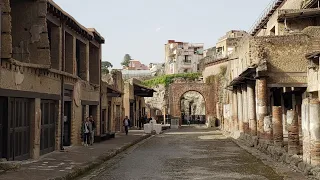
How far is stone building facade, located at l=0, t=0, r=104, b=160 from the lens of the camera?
38.4 ft

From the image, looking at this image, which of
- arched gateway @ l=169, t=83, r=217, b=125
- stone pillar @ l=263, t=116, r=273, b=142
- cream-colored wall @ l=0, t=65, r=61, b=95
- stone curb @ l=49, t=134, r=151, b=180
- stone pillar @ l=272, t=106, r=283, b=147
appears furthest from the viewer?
arched gateway @ l=169, t=83, r=217, b=125

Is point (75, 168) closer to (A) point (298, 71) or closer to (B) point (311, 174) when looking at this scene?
(B) point (311, 174)

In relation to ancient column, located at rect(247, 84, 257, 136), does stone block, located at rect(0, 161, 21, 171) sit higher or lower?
lower

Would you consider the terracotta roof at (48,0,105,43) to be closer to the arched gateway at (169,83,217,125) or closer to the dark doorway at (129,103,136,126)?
the dark doorway at (129,103,136,126)

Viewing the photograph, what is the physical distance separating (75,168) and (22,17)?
542 centimetres

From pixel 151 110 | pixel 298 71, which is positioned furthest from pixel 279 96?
pixel 151 110

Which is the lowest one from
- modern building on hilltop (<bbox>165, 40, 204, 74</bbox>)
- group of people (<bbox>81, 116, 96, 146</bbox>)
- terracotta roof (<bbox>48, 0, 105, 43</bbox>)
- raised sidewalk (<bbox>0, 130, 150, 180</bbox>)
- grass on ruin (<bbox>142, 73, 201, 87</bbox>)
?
raised sidewalk (<bbox>0, 130, 150, 180</bbox>)

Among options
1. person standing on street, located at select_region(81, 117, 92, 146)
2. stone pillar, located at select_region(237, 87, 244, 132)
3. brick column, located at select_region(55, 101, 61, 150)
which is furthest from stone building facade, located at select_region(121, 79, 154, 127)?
brick column, located at select_region(55, 101, 61, 150)

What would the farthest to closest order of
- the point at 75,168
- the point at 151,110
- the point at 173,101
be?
1. the point at 151,110
2. the point at 173,101
3. the point at 75,168

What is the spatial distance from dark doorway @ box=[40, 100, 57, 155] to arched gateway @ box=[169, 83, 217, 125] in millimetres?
34799

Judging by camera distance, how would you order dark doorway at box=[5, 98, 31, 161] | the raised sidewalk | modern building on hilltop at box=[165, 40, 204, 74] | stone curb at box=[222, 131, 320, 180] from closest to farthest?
the raised sidewalk → stone curb at box=[222, 131, 320, 180] → dark doorway at box=[5, 98, 31, 161] → modern building on hilltop at box=[165, 40, 204, 74]

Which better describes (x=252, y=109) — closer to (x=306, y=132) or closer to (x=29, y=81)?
(x=306, y=132)

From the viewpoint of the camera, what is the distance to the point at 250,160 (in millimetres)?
14438

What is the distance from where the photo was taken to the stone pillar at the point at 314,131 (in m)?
10.5
